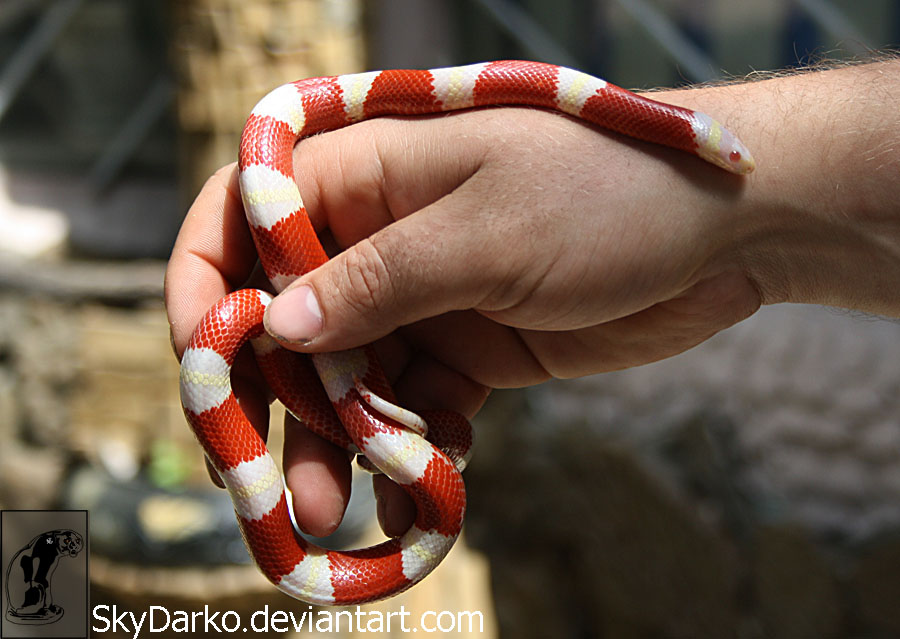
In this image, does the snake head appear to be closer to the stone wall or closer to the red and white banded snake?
the red and white banded snake

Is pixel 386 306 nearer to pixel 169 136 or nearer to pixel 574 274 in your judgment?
pixel 574 274

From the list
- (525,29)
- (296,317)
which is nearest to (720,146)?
(296,317)

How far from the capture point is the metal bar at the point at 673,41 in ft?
10.7

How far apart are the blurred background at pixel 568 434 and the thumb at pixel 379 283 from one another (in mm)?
1587

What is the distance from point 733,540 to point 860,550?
0.40m

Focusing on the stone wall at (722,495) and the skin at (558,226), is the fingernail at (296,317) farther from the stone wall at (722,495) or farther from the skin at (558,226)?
the stone wall at (722,495)

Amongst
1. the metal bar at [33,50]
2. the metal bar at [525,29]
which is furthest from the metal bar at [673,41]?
the metal bar at [33,50]

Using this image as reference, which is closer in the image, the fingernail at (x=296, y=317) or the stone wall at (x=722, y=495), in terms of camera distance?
the fingernail at (x=296, y=317)

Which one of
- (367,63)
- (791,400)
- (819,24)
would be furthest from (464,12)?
(791,400)

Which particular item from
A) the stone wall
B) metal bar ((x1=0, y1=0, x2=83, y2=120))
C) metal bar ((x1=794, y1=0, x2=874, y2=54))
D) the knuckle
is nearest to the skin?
the knuckle

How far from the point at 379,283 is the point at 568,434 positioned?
2220 millimetres

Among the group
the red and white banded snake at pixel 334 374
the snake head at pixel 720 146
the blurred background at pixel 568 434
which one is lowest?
the blurred background at pixel 568 434

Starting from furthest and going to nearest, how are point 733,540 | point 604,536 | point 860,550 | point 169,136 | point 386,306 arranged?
point 169,136, point 604,536, point 733,540, point 860,550, point 386,306

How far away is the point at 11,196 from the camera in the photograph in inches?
184
